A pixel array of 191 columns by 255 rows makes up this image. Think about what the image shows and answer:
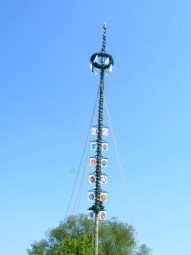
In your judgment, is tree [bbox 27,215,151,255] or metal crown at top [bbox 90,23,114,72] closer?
metal crown at top [bbox 90,23,114,72]

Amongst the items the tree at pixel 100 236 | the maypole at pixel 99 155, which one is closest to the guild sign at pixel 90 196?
the maypole at pixel 99 155

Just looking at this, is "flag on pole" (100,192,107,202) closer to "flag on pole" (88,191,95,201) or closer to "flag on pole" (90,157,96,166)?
"flag on pole" (88,191,95,201)

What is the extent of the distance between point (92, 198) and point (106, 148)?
5.38 metres

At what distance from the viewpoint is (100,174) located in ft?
136

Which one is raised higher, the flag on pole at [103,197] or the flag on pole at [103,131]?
the flag on pole at [103,131]

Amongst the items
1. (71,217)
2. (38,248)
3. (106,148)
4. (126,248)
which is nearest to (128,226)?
(126,248)

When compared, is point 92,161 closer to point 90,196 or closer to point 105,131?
point 105,131

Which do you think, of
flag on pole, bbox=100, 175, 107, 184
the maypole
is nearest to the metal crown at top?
the maypole

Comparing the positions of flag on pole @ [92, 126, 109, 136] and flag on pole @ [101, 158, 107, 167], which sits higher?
flag on pole @ [92, 126, 109, 136]

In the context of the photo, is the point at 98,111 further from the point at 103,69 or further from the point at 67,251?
the point at 67,251

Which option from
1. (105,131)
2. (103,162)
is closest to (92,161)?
(103,162)

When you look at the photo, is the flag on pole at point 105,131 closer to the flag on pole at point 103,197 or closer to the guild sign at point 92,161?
the guild sign at point 92,161

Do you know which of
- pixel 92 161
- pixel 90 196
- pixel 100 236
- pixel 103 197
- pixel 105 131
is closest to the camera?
pixel 90 196

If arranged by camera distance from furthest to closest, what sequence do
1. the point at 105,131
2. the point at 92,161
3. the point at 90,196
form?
the point at 105,131
the point at 92,161
the point at 90,196
